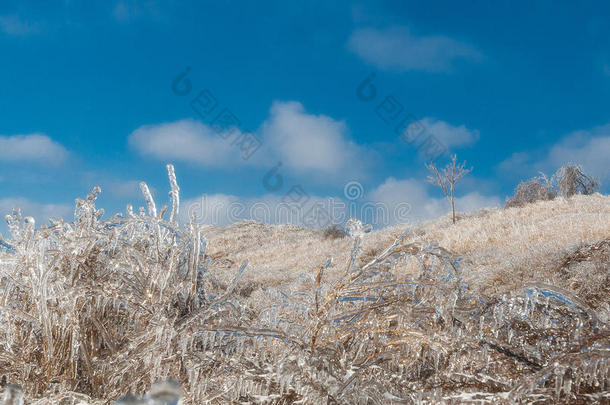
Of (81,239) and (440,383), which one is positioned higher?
(81,239)

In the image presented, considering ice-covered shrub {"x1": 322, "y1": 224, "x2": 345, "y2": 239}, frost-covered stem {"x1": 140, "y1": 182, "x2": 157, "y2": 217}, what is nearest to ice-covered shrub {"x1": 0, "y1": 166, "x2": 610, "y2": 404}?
frost-covered stem {"x1": 140, "y1": 182, "x2": 157, "y2": 217}

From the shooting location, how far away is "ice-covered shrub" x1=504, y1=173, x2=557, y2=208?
30016mm

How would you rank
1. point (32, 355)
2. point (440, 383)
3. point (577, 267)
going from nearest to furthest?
1. point (440, 383)
2. point (32, 355)
3. point (577, 267)

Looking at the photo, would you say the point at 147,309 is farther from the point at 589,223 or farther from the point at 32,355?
the point at 589,223

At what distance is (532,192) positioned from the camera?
30469 millimetres

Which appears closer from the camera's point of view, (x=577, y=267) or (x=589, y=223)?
(x=577, y=267)

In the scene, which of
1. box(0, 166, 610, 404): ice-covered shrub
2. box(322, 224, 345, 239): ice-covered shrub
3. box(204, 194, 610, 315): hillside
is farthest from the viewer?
box(322, 224, 345, 239): ice-covered shrub

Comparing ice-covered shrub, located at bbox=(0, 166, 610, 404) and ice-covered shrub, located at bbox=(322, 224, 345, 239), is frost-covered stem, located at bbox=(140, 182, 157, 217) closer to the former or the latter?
ice-covered shrub, located at bbox=(0, 166, 610, 404)

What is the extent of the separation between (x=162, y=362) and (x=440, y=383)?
2.50 feet

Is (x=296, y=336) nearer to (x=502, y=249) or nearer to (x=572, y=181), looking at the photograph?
(x=502, y=249)

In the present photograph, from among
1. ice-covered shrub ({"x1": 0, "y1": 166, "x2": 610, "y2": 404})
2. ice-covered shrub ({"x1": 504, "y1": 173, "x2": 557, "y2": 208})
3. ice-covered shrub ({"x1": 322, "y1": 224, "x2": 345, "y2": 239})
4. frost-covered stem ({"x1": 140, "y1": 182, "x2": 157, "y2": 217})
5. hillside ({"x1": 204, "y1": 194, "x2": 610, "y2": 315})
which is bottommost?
ice-covered shrub ({"x1": 0, "y1": 166, "x2": 610, "y2": 404})

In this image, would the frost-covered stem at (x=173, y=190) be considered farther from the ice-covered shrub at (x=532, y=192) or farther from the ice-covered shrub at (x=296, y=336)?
the ice-covered shrub at (x=532, y=192)

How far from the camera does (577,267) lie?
585 centimetres

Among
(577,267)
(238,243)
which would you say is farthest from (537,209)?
(238,243)
